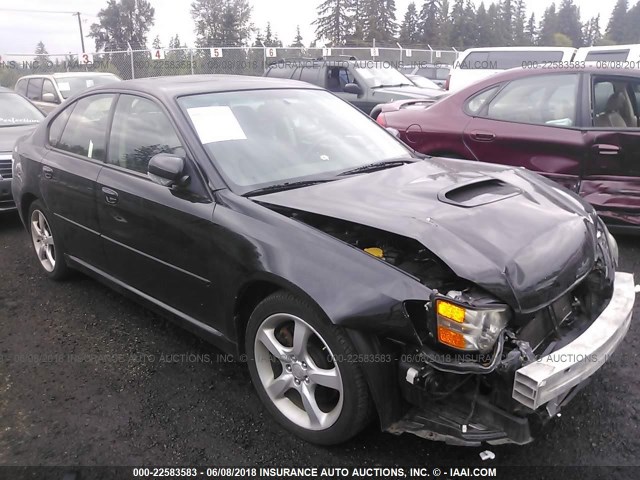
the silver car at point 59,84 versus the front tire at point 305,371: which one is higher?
the silver car at point 59,84

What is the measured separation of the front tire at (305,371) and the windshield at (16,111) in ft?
20.4

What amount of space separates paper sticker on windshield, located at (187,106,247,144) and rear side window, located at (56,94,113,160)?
930 millimetres

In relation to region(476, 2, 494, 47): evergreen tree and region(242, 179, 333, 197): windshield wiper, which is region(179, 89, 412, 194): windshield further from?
region(476, 2, 494, 47): evergreen tree

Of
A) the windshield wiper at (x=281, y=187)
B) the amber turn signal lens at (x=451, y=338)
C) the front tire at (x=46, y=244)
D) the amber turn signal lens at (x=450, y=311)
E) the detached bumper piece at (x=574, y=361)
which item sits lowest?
the front tire at (x=46, y=244)

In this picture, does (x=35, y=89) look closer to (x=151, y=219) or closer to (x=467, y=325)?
(x=151, y=219)

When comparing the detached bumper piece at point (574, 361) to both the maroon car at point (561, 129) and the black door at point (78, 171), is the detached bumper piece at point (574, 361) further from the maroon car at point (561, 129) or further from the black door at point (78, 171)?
the black door at point (78, 171)

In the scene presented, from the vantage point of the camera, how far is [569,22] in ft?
266

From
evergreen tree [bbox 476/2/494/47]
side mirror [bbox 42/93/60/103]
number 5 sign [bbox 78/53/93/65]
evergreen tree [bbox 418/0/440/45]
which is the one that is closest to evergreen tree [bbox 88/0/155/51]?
evergreen tree [bbox 418/0/440/45]

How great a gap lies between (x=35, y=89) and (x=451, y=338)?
466 inches

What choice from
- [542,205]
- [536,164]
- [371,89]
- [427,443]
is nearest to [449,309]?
[427,443]

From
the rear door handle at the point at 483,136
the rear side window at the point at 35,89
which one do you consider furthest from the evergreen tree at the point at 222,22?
the rear door handle at the point at 483,136

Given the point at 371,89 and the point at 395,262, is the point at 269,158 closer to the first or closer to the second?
the point at 395,262

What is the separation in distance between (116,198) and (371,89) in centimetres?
839

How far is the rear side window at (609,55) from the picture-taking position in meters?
12.2
